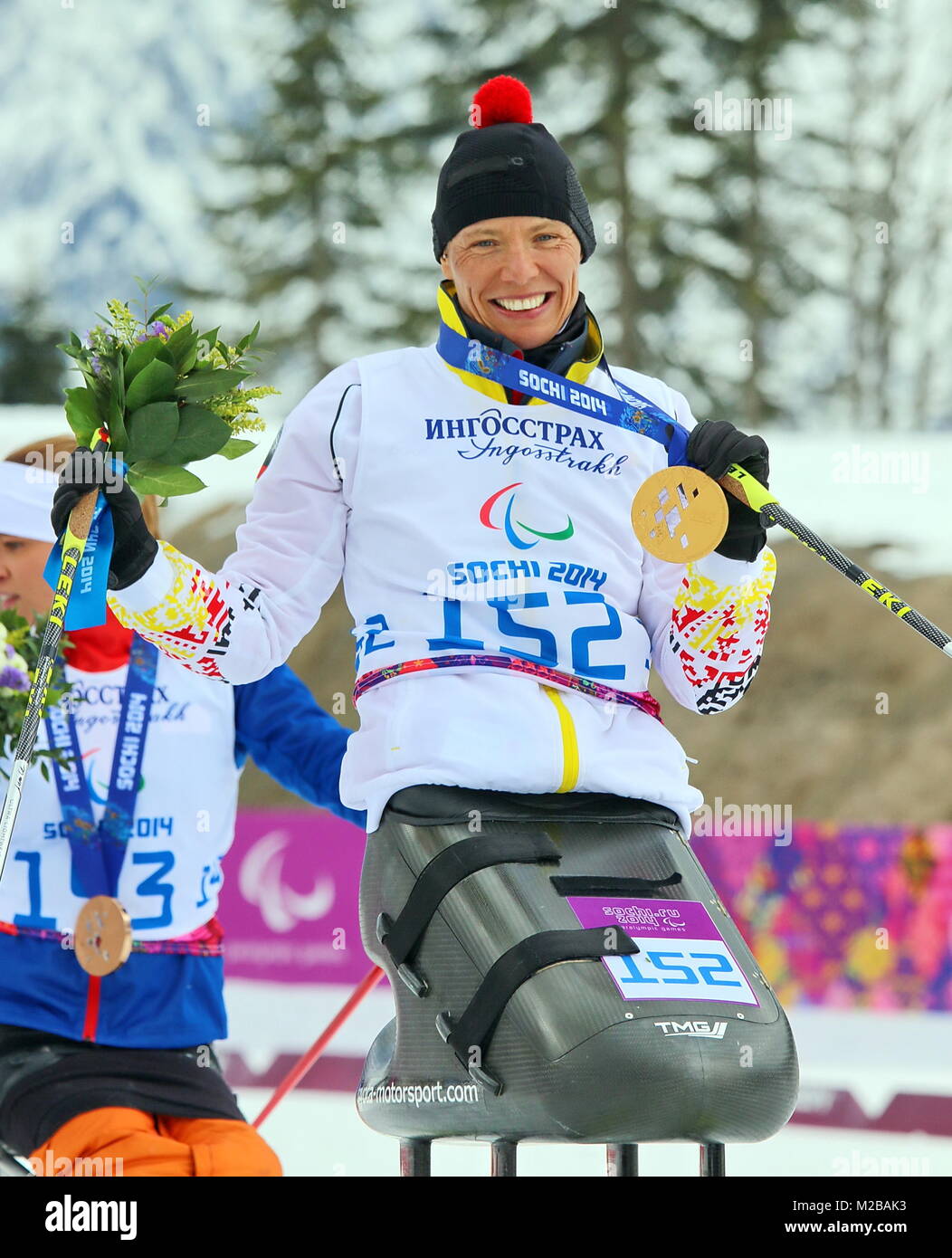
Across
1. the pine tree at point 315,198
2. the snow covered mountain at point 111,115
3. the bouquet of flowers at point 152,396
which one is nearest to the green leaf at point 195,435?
the bouquet of flowers at point 152,396

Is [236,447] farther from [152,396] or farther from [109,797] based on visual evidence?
[109,797]

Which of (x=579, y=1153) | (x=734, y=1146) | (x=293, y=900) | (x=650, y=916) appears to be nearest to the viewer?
(x=650, y=916)

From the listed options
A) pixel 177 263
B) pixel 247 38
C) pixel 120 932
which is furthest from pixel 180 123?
pixel 120 932

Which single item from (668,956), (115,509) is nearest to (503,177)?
(115,509)

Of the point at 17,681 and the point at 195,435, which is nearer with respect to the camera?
the point at 195,435

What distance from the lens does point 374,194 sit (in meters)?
19.8

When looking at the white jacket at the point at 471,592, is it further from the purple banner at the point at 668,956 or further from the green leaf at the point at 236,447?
the purple banner at the point at 668,956

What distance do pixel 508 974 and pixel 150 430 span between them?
2.74 feet

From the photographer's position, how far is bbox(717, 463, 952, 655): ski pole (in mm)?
1988

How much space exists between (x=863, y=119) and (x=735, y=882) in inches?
579

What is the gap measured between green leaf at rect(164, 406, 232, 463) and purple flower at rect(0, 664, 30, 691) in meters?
0.86

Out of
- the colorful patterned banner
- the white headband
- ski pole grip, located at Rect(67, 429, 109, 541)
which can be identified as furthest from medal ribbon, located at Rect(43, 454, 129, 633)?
the colorful patterned banner

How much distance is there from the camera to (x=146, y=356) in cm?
218

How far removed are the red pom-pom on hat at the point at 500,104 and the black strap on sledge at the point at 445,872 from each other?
→ 3.58ft
